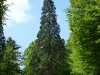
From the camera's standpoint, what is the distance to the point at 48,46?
46.7 metres

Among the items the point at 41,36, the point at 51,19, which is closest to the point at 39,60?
the point at 41,36

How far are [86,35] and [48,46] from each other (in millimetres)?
23486

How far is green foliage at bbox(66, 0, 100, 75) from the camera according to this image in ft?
75.9

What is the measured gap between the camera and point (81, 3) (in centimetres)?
2445

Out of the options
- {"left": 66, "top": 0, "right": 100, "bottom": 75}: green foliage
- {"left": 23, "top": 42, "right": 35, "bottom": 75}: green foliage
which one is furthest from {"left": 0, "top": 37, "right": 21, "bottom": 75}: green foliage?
{"left": 66, "top": 0, "right": 100, "bottom": 75}: green foliage

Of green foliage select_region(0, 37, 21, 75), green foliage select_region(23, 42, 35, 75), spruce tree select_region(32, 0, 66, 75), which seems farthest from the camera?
green foliage select_region(23, 42, 35, 75)

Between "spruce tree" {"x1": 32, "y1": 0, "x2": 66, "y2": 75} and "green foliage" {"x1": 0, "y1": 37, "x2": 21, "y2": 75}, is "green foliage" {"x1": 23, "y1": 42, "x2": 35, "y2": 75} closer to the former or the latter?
"green foliage" {"x1": 0, "y1": 37, "x2": 21, "y2": 75}

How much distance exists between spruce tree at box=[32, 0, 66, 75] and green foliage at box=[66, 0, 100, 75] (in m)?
21.0

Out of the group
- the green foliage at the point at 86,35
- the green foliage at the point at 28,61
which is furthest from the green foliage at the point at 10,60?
the green foliage at the point at 86,35

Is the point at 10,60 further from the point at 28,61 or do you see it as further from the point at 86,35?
the point at 86,35

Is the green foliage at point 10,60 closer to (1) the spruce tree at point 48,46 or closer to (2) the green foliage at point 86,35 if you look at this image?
(1) the spruce tree at point 48,46

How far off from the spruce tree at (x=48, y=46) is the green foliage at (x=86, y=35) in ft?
68.9

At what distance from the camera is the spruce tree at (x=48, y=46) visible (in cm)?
4556

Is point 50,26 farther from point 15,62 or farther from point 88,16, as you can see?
point 88,16
